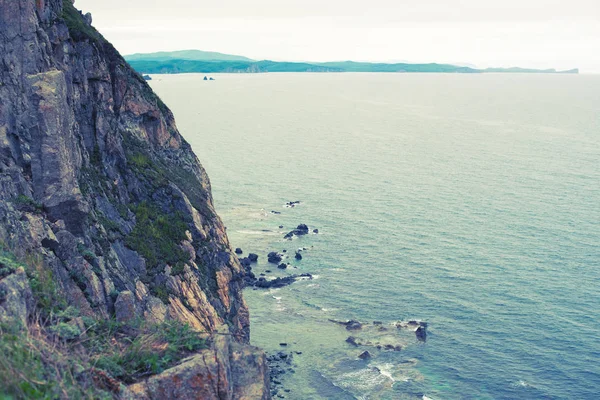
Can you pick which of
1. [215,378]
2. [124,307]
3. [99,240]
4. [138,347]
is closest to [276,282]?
[99,240]

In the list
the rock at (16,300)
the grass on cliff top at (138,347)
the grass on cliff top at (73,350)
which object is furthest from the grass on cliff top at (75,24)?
the grass on cliff top at (138,347)

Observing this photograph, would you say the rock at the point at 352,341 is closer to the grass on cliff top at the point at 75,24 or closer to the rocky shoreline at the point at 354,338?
the rocky shoreline at the point at 354,338

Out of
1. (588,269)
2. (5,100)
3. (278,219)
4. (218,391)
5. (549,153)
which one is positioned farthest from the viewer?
(549,153)

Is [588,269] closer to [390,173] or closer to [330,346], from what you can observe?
[330,346]

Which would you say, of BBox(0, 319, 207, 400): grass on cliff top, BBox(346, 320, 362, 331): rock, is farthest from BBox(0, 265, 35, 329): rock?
BBox(346, 320, 362, 331): rock

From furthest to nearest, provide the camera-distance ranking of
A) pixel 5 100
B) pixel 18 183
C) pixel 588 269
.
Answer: pixel 588 269, pixel 5 100, pixel 18 183

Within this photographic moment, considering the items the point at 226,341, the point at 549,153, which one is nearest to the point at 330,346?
the point at 226,341

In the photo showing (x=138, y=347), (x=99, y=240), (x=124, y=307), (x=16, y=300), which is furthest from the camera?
(x=99, y=240)

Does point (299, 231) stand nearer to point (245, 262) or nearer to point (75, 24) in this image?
point (245, 262)

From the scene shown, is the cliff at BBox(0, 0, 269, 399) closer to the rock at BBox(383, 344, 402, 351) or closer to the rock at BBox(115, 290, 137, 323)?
the rock at BBox(115, 290, 137, 323)
